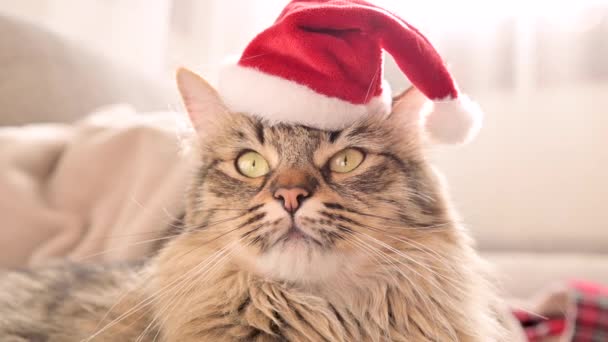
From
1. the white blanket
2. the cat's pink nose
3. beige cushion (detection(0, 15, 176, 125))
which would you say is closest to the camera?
the cat's pink nose

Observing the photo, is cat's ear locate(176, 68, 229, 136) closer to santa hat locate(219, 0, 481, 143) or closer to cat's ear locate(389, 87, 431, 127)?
santa hat locate(219, 0, 481, 143)

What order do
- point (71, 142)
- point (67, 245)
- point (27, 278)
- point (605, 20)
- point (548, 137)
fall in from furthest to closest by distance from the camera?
point (548, 137) < point (605, 20) < point (71, 142) < point (67, 245) < point (27, 278)

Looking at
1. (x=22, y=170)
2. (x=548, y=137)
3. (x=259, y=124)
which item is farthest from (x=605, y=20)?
(x=22, y=170)

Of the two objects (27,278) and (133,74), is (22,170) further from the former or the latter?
(133,74)

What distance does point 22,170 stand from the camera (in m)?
1.50

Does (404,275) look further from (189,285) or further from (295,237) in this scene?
(189,285)

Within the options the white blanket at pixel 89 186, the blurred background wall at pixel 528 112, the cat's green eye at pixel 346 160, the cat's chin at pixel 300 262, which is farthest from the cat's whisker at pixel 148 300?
the blurred background wall at pixel 528 112

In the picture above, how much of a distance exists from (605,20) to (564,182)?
66 centimetres

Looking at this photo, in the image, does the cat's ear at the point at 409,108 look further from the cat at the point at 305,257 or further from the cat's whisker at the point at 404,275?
the cat's whisker at the point at 404,275

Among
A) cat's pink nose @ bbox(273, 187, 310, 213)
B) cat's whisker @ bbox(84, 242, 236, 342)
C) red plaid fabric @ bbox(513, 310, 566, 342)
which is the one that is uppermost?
cat's pink nose @ bbox(273, 187, 310, 213)

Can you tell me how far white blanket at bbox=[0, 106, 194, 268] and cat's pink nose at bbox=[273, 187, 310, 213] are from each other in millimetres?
668

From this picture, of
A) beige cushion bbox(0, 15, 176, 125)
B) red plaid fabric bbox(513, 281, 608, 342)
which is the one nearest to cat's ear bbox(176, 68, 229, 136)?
beige cushion bbox(0, 15, 176, 125)

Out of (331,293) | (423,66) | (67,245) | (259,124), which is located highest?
(423,66)

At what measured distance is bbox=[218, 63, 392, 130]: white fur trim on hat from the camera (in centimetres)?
85
